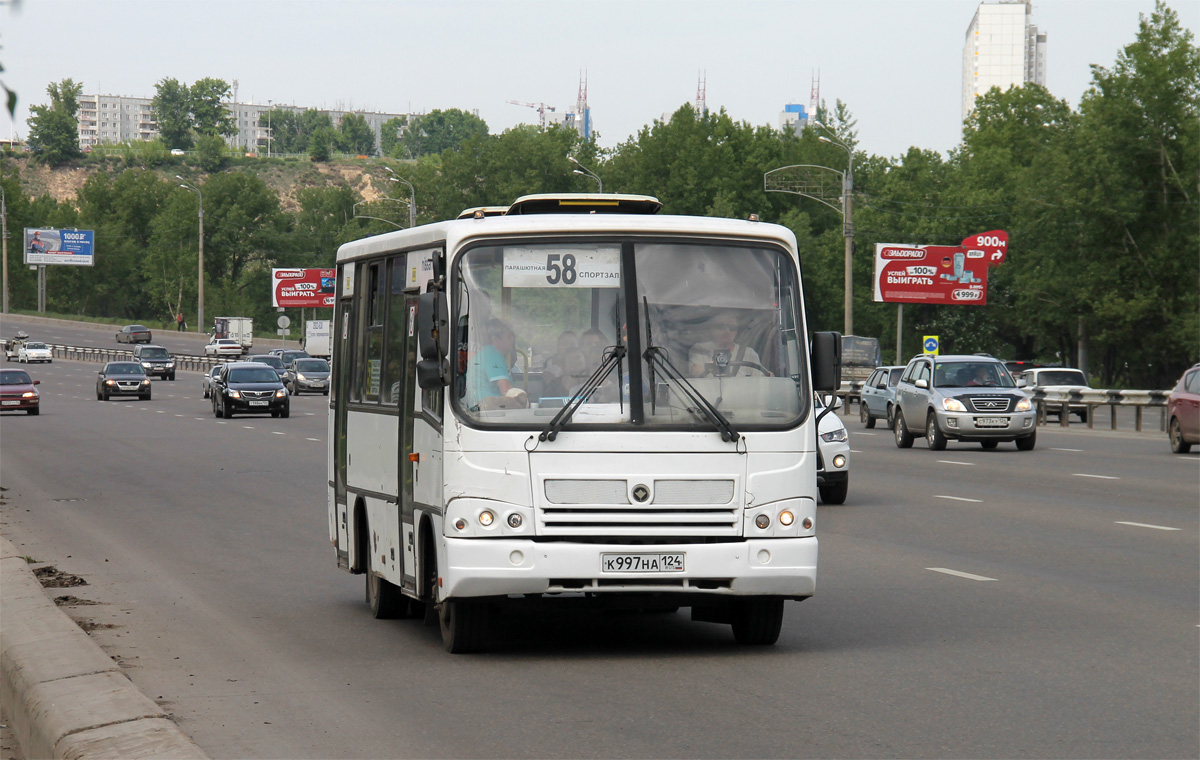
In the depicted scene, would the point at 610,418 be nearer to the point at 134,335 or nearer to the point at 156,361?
the point at 156,361

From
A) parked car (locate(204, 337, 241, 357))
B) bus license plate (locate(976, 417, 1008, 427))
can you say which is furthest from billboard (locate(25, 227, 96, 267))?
bus license plate (locate(976, 417, 1008, 427))

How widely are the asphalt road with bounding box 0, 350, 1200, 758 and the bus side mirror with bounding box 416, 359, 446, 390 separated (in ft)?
4.88

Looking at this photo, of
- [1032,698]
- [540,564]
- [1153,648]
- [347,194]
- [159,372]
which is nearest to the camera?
[1032,698]

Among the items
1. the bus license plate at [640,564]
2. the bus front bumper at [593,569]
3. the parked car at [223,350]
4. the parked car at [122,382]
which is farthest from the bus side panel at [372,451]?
the parked car at [223,350]

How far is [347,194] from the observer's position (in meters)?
190

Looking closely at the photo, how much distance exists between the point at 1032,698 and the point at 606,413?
2.64m

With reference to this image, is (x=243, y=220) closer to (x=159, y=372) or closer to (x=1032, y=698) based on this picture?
(x=159, y=372)

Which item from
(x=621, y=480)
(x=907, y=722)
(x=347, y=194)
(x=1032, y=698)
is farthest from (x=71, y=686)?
(x=347, y=194)

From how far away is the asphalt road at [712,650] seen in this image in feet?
23.0

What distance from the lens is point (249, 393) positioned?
46.1m

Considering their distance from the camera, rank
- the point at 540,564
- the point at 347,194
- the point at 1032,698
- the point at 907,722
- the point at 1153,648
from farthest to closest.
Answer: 1. the point at 347,194
2. the point at 1153,648
3. the point at 540,564
4. the point at 1032,698
5. the point at 907,722

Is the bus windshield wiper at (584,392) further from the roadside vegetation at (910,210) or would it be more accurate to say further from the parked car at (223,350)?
the parked car at (223,350)

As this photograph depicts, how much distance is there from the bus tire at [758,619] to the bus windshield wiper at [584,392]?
59.5 inches

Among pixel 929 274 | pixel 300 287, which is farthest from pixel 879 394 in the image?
pixel 300 287
